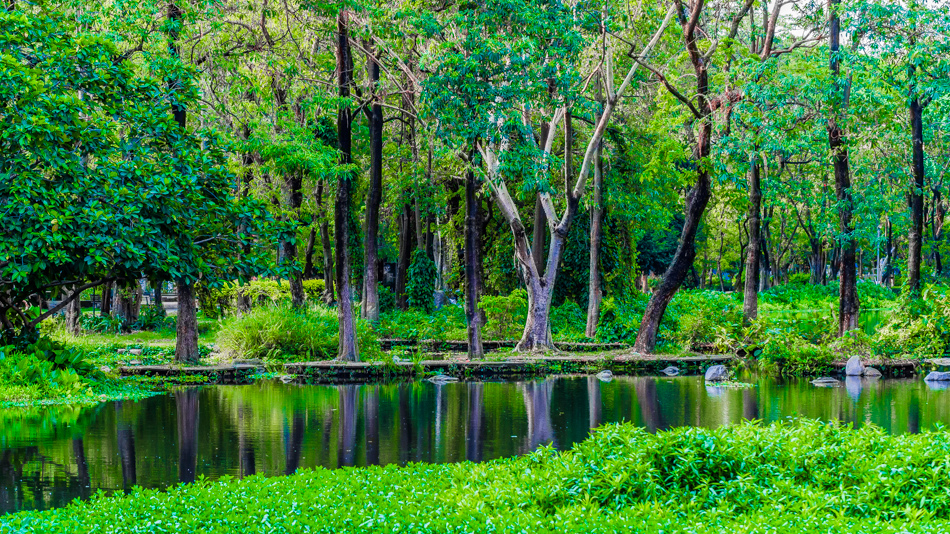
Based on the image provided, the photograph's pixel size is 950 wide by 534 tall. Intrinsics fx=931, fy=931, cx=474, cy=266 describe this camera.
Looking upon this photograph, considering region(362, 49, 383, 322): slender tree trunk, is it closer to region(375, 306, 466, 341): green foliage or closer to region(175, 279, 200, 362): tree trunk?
region(375, 306, 466, 341): green foliage

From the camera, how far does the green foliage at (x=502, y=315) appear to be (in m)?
26.5

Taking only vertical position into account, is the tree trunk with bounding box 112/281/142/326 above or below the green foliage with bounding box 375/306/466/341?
above

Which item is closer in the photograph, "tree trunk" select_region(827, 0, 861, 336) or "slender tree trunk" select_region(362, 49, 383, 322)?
"slender tree trunk" select_region(362, 49, 383, 322)

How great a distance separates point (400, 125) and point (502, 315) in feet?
34.0

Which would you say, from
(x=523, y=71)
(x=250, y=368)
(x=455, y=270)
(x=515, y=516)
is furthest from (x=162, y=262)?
(x=455, y=270)

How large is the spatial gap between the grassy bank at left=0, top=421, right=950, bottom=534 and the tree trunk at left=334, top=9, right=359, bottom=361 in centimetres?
1197

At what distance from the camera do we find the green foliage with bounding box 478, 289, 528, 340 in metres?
26.5

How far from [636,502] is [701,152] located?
1638 centimetres

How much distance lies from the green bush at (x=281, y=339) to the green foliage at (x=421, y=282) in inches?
431

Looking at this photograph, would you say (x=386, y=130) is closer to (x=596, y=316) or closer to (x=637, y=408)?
(x=596, y=316)

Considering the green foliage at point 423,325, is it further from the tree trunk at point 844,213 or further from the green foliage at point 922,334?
the green foliage at point 922,334

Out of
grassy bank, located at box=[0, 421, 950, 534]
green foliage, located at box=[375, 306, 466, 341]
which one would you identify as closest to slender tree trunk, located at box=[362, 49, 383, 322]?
green foliage, located at box=[375, 306, 466, 341]

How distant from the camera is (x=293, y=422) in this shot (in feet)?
43.4

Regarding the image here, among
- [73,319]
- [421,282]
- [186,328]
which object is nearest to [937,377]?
[186,328]
